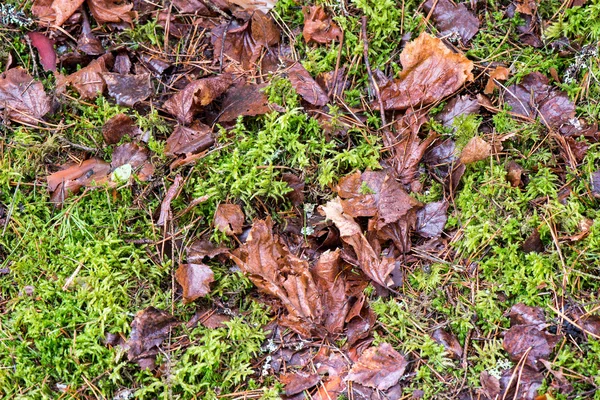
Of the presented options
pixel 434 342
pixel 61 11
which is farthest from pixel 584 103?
pixel 61 11

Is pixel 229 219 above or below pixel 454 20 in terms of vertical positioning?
below

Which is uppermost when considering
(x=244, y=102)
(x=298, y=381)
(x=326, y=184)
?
(x=244, y=102)

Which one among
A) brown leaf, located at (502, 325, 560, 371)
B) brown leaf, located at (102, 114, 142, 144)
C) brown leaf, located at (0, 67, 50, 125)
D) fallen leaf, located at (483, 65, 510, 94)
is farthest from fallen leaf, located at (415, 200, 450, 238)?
brown leaf, located at (0, 67, 50, 125)

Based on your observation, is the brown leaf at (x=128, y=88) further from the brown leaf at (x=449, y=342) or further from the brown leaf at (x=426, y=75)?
the brown leaf at (x=449, y=342)

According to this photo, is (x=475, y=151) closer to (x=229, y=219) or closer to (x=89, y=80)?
(x=229, y=219)

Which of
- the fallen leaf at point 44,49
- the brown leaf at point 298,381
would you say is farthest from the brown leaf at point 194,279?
the fallen leaf at point 44,49

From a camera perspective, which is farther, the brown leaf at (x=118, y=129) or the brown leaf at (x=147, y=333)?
the brown leaf at (x=118, y=129)

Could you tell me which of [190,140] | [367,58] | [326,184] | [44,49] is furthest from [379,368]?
[44,49]
